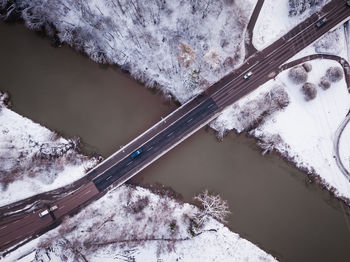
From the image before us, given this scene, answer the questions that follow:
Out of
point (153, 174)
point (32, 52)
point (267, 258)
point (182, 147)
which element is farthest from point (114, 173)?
point (267, 258)

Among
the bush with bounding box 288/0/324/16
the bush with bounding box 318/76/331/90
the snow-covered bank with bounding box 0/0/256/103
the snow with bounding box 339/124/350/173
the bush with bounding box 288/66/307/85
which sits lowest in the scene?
the snow with bounding box 339/124/350/173

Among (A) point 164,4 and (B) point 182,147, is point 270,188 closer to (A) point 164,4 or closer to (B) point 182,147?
(B) point 182,147

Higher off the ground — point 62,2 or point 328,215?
point 62,2

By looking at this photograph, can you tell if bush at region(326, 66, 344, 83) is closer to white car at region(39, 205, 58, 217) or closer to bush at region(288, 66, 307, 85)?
bush at region(288, 66, 307, 85)

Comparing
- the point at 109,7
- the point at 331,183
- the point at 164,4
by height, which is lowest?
the point at 331,183

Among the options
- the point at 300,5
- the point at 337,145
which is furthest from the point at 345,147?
the point at 300,5

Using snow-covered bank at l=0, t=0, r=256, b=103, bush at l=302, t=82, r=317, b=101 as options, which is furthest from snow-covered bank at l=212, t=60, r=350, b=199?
snow-covered bank at l=0, t=0, r=256, b=103

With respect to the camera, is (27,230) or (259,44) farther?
(259,44)
